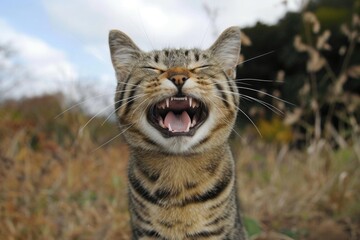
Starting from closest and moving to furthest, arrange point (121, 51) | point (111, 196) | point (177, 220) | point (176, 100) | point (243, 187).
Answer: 1. point (176, 100)
2. point (177, 220)
3. point (121, 51)
4. point (111, 196)
5. point (243, 187)

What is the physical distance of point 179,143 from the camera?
8.64 feet

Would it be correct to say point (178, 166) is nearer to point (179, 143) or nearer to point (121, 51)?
point (179, 143)

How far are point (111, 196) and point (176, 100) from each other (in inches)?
115

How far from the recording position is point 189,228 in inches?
108

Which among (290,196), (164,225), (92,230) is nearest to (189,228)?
(164,225)

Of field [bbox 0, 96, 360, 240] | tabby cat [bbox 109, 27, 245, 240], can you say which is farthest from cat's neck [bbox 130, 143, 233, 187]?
field [bbox 0, 96, 360, 240]

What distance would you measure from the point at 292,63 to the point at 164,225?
455 inches

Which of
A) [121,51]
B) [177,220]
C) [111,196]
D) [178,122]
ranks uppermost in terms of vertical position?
[121,51]

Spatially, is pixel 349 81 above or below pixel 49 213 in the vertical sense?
below

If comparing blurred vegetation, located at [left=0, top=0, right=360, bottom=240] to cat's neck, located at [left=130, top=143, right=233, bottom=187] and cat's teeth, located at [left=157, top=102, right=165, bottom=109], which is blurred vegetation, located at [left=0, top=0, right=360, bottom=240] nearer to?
cat's neck, located at [left=130, top=143, right=233, bottom=187]

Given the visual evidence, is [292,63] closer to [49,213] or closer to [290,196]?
[290,196]

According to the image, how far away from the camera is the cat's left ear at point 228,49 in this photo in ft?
9.96

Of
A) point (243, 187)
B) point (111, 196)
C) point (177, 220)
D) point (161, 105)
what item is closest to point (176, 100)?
point (161, 105)

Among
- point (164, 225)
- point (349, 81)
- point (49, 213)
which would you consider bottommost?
point (349, 81)
